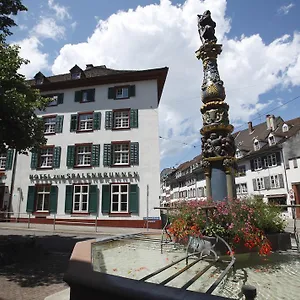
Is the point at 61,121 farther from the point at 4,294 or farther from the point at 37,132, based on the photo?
the point at 4,294

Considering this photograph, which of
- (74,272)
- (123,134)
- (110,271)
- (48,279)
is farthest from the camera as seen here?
(123,134)

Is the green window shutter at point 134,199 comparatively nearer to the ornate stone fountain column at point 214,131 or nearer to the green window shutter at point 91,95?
the green window shutter at point 91,95

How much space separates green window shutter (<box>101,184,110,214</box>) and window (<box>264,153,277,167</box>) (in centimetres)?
2473

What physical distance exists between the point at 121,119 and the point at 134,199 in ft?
23.5

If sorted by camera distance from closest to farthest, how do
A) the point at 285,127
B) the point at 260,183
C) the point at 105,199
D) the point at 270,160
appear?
the point at 105,199 → the point at 270,160 → the point at 260,183 → the point at 285,127

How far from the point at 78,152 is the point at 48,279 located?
1685cm

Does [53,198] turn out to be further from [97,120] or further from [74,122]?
[97,120]

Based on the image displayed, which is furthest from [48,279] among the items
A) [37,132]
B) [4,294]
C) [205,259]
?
[37,132]

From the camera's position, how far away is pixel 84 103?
23.0 meters

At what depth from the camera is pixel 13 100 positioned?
8242 mm

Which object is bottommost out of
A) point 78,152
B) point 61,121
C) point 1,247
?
point 1,247

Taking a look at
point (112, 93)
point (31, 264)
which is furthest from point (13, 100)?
point (112, 93)

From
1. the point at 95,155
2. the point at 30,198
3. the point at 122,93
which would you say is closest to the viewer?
the point at 95,155

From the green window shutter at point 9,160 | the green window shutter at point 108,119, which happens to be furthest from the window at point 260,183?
the green window shutter at point 9,160
